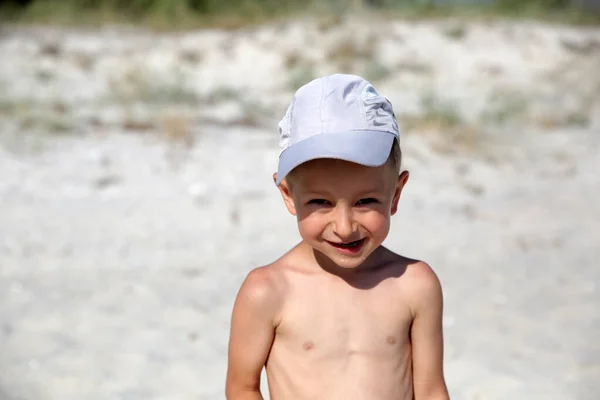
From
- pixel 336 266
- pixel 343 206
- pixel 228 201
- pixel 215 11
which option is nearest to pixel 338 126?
pixel 343 206

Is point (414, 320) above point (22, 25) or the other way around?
the other way around

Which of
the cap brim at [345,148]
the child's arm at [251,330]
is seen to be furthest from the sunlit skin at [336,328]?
the cap brim at [345,148]

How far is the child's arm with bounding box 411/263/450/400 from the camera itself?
1743 mm

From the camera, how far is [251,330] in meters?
1.69

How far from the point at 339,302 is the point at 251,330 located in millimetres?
206

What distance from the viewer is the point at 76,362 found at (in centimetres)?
307

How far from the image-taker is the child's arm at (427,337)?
68.6 inches

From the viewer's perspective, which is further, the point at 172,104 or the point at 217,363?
the point at 172,104

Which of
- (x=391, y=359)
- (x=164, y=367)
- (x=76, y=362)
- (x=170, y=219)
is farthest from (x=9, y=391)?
(x=170, y=219)

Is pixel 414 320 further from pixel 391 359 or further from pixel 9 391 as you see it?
pixel 9 391

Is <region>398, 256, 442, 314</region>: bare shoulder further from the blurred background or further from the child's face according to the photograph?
the blurred background

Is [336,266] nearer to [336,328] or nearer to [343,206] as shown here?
[336,328]

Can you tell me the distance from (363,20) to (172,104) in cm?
505

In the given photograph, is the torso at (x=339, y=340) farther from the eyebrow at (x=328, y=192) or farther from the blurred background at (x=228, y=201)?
the blurred background at (x=228, y=201)
